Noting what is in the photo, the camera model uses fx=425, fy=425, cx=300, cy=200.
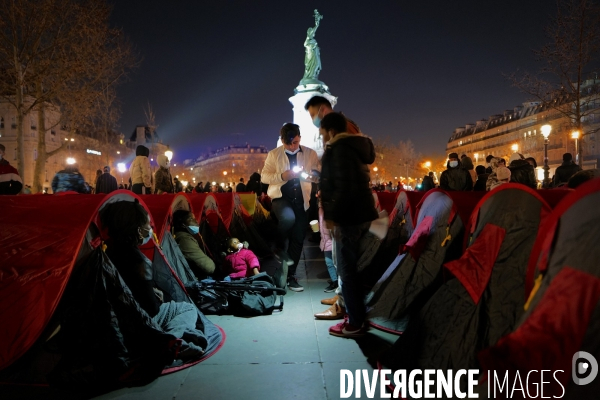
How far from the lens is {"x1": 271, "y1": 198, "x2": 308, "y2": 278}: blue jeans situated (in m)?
5.69

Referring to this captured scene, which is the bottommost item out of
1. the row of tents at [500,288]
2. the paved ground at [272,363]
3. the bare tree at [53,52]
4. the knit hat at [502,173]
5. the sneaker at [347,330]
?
the paved ground at [272,363]

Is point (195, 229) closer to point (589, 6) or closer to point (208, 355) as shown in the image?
point (208, 355)

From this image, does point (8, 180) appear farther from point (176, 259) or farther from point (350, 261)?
point (350, 261)

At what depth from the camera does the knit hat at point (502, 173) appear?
20.5 ft

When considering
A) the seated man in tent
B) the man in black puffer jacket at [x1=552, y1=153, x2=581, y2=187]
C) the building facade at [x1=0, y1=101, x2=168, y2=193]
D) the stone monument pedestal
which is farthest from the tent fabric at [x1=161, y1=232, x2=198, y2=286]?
the building facade at [x1=0, y1=101, x2=168, y2=193]

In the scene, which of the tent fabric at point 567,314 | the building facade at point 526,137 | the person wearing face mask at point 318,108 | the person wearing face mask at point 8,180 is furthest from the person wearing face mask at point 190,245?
the building facade at point 526,137

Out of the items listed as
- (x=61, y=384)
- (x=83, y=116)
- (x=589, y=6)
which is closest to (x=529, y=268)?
(x=61, y=384)

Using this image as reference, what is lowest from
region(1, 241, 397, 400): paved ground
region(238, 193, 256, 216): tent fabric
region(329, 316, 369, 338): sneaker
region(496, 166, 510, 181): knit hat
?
region(1, 241, 397, 400): paved ground

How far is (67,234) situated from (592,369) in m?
3.45

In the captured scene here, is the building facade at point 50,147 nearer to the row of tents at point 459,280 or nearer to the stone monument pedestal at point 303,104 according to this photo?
the stone monument pedestal at point 303,104

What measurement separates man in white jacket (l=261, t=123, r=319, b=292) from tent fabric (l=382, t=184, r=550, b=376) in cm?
277

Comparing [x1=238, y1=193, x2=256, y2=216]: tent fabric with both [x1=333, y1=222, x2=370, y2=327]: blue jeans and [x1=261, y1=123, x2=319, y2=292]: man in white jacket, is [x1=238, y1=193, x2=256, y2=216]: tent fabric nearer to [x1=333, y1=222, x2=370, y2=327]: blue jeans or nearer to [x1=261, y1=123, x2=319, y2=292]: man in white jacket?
[x1=261, y1=123, x2=319, y2=292]: man in white jacket

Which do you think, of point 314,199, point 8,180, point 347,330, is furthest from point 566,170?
point 8,180

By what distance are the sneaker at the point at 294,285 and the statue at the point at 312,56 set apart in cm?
2965
